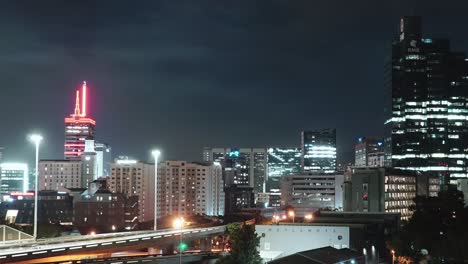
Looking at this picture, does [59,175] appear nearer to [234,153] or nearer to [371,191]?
[234,153]

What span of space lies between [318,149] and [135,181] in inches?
3165

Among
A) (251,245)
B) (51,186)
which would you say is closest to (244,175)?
(51,186)

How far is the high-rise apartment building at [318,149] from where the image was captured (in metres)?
186

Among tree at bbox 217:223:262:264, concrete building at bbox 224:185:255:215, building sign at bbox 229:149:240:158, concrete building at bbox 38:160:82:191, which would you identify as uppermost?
building sign at bbox 229:149:240:158

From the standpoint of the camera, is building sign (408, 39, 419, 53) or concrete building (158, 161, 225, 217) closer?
concrete building (158, 161, 225, 217)

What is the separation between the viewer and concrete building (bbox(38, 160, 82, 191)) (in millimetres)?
144250

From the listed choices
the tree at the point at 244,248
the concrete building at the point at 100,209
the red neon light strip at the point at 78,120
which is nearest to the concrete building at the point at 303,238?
the tree at the point at 244,248

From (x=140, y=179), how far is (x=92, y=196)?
27.3m

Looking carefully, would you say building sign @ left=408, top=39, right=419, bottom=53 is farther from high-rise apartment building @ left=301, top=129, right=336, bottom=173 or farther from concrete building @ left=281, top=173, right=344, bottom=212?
high-rise apartment building @ left=301, top=129, right=336, bottom=173

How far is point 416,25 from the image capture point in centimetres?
13075

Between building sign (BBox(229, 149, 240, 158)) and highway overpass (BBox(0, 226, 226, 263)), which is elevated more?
building sign (BBox(229, 149, 240, 158))

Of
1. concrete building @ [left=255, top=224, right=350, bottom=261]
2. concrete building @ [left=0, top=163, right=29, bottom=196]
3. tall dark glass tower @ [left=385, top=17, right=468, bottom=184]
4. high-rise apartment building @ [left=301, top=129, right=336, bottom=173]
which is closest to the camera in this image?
concrete building @ [left=255, top=224, right=350, bottom=261]

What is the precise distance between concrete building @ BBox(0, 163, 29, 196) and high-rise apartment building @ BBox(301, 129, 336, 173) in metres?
74.4

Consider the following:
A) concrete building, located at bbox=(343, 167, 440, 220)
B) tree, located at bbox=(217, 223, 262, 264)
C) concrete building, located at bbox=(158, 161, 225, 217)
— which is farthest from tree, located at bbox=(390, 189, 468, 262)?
concrete building, located at bbox=(158, 161, 225, 217)
